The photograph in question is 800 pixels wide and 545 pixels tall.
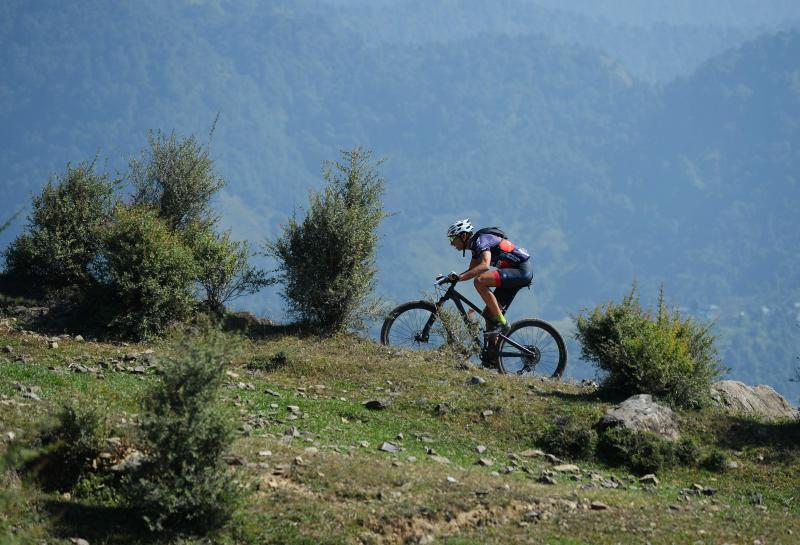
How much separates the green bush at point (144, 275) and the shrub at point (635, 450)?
994 centimetres

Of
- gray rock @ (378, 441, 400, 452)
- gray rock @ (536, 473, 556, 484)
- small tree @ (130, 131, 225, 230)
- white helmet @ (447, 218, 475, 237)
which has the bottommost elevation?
gray rock @ (536, 473, 556, 484)

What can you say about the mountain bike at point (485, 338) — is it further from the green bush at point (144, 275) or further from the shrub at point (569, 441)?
the green bush at point (144, 275)

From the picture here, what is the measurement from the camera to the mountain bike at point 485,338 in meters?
19.8

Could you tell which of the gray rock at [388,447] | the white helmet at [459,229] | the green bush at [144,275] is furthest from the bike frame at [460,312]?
the gray rock at [388,447]

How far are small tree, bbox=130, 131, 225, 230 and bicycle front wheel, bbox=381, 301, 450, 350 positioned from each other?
665 centimetres

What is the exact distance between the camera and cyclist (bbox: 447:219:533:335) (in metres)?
19.1

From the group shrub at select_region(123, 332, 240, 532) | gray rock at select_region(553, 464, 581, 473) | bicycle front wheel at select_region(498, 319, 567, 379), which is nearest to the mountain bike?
bicycle front wheel at select_region(498, 319, 567, 379)

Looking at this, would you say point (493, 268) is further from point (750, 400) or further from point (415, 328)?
point (750, 400)

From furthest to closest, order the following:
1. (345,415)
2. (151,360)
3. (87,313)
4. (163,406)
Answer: (87,313) < (151,360) < (345,415) < (163,406)

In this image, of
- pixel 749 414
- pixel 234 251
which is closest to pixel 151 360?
pixel 234 251

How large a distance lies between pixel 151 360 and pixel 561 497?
8.86m

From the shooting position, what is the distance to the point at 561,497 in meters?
12.0

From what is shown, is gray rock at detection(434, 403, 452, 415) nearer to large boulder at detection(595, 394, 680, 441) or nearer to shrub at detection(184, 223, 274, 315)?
large boulder at detection(595, 394, 680, 441)

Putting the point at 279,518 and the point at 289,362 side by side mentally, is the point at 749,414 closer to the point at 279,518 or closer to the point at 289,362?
the point at 289,362
